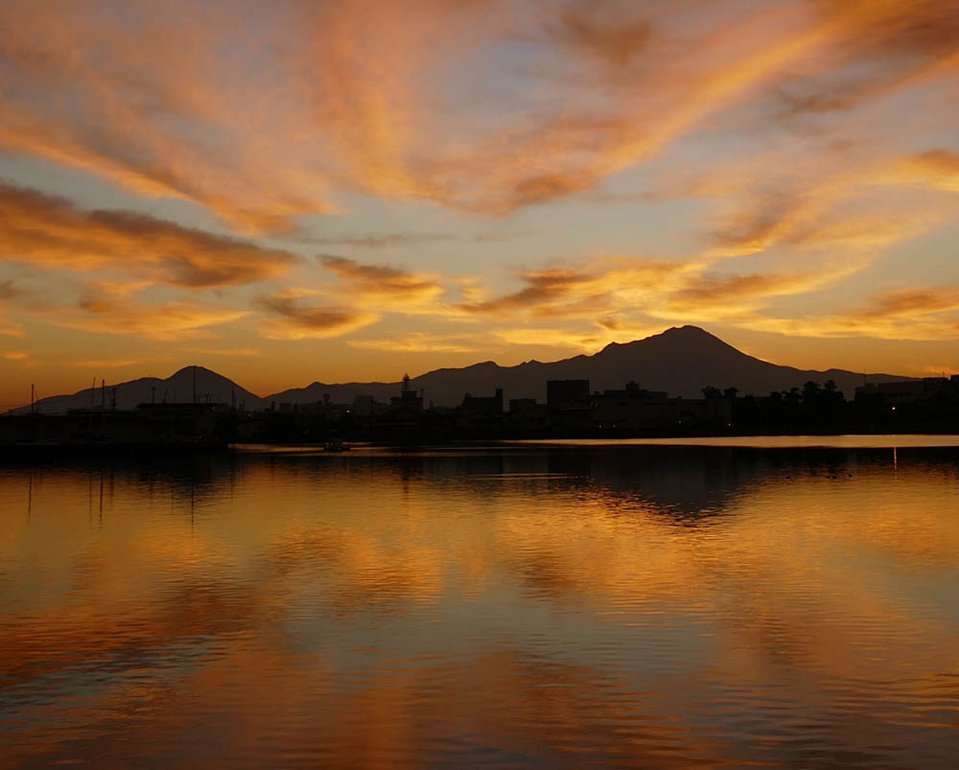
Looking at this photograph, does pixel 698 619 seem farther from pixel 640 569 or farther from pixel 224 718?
pixel 224 718

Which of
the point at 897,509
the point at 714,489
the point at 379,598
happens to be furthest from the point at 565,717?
the point at 714,489

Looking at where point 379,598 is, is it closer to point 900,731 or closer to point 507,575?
point 507,575

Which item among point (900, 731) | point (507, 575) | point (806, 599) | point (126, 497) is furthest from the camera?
point (126, 497)

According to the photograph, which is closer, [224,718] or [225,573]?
[224,718]

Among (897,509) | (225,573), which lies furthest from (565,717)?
(897,509)

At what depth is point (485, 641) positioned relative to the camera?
84.1 feet

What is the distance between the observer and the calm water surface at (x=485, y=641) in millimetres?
17562

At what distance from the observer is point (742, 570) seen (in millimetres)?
36875

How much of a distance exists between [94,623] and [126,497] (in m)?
52.2

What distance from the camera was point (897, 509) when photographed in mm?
61312

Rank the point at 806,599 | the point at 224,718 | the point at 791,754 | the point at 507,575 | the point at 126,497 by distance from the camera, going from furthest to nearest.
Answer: the point at 126,497
the point at 507,575
the point at 806,599
the point at 224,718
the point at 791,754

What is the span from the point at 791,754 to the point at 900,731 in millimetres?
2564

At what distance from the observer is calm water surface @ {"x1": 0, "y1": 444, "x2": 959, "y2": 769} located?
1756cm

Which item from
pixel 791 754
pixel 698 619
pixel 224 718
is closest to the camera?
pixel 791 754
